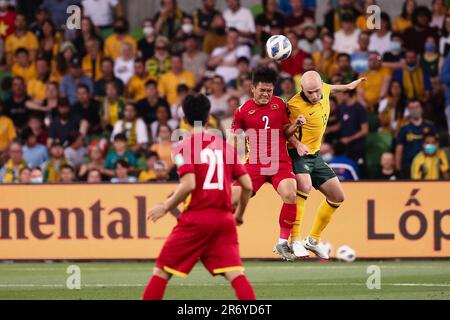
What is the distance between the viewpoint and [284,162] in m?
13.4

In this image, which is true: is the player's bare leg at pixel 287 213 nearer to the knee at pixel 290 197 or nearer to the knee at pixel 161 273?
the knee at pixel 290 197

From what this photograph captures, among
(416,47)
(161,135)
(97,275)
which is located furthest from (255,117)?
(416,47)

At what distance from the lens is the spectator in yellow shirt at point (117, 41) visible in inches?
859

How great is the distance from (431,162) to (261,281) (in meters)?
4.99

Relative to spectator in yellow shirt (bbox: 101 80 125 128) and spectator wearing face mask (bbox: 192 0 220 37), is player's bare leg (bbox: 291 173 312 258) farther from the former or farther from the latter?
spectator wearing face mask (bbox: 192 0 220 37)

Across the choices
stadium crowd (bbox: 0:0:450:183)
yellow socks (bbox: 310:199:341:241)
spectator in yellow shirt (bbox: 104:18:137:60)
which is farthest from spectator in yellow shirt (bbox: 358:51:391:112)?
yellow socks (bbox: 310:199:341:241)

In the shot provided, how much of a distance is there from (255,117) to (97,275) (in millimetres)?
4100

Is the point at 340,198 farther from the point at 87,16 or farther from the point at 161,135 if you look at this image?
the point at 87,16

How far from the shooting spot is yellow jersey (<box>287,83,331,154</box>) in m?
13.4

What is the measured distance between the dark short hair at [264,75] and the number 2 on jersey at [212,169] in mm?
3110

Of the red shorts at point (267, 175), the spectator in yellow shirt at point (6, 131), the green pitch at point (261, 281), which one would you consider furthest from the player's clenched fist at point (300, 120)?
the spectator in yellow shirt at point (6, 131)

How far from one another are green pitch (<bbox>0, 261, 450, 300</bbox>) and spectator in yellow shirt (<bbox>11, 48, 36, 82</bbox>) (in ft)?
16.9

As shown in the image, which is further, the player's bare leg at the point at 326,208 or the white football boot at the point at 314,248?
the white football boot at the point at 314,248

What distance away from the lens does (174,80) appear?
69.4ft
